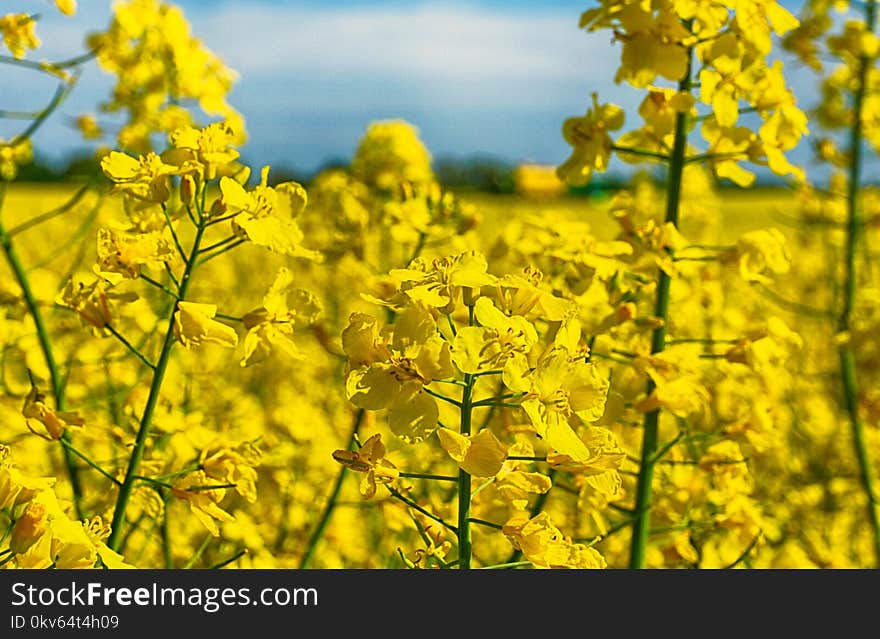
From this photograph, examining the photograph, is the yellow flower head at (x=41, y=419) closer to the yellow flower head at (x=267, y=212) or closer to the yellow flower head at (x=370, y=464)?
the yellow flower head at (x=267, y=212)

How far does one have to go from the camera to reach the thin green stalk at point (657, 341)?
2145mm

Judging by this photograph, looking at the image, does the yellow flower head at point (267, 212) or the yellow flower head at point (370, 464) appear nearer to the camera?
the yellow flower head at point (370, 464)

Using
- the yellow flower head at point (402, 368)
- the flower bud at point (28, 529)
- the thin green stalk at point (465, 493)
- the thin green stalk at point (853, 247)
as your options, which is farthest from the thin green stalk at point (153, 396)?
Result: the thin green stalk at point (853, 247)

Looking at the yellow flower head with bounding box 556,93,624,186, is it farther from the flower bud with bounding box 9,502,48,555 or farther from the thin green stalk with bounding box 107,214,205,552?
the flower bud with bounding box 9,502,48,555

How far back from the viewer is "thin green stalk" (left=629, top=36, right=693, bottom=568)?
2145 millimetres

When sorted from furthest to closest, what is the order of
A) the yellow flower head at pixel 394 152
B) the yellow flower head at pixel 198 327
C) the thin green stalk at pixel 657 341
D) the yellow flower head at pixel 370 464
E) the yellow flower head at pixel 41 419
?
the yellow flower head at pixel 394 152 → the thin green stalk at pixel 657 341 → the yellow flower head at pixel 41 419 → the yellow flower head at pixel 198 327 → the yellow flower head at pixel 370 464

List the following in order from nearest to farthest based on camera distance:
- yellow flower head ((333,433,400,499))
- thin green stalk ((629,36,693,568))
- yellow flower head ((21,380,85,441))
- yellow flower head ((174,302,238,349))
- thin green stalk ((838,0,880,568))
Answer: yellow flower head ((333,433,400,499)) → yellow flower head ((174,302,238,349)) → yellow flower head ((21,380,85,441)) → thin green stalk ((629,36,693,568)) → thin green stalk ((838,0,880,568))

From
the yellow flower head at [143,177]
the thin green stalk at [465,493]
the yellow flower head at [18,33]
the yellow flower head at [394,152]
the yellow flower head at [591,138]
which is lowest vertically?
the thin green stalk at [465,493]

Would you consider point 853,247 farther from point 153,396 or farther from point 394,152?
point 153,396

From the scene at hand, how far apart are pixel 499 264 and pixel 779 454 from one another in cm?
217

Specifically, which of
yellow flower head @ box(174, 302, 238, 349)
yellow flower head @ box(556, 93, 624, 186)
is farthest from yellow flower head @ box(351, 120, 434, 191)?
yellow flower head @ box(174, 302, 238, 349)

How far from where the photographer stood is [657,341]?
214cm

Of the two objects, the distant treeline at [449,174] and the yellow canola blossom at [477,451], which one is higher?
the distant treeline at [449,174]

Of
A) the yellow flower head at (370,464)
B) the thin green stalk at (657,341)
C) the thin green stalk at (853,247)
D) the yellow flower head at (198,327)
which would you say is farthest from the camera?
the thin green stalk at (853,247)
